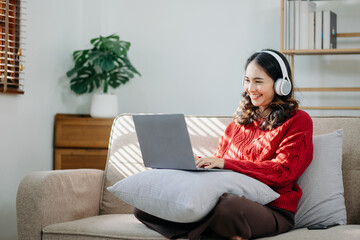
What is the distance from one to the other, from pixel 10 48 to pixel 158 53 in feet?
3.81

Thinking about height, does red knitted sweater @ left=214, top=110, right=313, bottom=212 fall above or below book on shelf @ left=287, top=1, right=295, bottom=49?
below

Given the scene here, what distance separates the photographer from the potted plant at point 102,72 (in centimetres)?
357

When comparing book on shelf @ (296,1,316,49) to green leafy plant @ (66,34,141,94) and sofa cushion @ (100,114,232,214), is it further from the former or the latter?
sofa cushion @ (100,114,232,214)

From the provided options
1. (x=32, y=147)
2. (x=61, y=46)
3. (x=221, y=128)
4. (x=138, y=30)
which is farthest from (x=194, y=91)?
(x=221, y=128)

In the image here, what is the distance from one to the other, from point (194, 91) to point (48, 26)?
1107 millimetres

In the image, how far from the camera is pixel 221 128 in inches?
94.8

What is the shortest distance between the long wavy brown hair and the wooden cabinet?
137cm

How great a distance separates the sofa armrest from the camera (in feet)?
6.80

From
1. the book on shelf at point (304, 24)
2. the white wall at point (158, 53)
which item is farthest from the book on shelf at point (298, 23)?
the white wall at point (158, 53)

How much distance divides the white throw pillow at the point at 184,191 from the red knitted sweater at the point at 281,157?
69mm

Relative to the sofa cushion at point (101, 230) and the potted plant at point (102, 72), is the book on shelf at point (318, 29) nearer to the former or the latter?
the potted plant at point (102, 72)

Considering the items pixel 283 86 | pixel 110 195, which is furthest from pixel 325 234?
pixel 110 195

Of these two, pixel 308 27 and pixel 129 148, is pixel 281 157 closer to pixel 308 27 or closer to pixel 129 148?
pixel 129 148

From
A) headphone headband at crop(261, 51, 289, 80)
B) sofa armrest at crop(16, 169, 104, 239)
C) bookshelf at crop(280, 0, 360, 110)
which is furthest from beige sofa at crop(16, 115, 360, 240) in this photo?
bookshelf at crop(280, 0, 360, 110)
